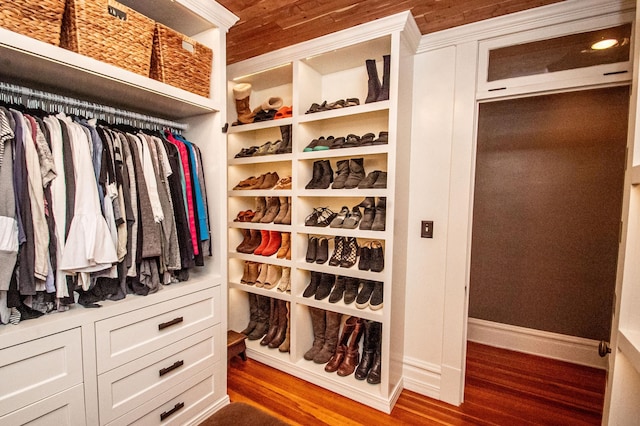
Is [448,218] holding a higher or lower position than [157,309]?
higher

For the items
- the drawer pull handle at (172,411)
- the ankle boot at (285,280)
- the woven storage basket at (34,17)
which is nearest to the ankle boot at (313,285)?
the ankle boot at (285,280)

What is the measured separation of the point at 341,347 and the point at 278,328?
56 cm

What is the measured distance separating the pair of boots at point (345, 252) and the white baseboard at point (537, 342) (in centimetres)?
155

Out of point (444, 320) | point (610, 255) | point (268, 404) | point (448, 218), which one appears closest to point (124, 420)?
point (268, 404)

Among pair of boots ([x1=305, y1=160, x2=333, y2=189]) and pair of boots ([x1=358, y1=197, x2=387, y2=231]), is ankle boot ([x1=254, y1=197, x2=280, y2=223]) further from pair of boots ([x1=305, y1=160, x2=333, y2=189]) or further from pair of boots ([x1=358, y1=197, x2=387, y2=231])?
pair of boots ([x1=358, y1=197, x2=387, y2=231])

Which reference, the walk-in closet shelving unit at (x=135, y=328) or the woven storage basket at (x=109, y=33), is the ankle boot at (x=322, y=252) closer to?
the walk-in closet shelving unit at (x=135, y=328)

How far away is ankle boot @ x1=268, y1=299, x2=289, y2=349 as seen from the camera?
2.26 m

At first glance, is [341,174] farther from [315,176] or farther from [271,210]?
[271,210]

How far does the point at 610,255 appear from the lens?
86.4 inches

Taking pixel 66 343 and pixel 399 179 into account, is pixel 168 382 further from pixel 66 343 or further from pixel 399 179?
pixel 399 179

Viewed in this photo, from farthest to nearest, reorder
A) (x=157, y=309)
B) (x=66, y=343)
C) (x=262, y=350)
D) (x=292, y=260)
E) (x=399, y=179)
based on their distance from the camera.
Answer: (x=262, y=350)
(x=292, y=260)
(x=399, y=179)
(x=157, y=309)
(x=66, y=343)

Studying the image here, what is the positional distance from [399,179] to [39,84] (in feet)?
6.14

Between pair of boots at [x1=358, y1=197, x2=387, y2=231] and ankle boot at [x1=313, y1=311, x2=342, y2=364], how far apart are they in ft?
2.37

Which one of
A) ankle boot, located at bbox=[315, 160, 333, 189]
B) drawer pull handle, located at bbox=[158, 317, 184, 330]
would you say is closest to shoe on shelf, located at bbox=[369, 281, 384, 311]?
ankle boot, located at bbox=[315, 160, 333, 189]
